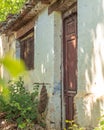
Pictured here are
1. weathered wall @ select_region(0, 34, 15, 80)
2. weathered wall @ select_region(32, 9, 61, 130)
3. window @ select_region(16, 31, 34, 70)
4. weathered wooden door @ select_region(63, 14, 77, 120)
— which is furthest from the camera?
weathered wall @ select_region(0, 34, 15, 80)

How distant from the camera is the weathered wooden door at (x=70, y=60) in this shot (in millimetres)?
6188

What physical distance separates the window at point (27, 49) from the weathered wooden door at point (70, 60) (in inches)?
96.7

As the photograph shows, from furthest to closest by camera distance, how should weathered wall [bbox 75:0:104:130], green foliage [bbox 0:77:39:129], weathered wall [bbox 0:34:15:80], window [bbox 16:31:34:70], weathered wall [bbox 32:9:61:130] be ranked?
1. weathered wall [bbox 0:34:15:80]
2. window [bbox 16:31:34:70]
3. green foliage [bbox 0:77:39:129]
4. weathered wall [bbox 32:9:61:130]
5. weathered wall [bbox 75:0:104:130]

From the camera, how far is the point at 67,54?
657 centimetres

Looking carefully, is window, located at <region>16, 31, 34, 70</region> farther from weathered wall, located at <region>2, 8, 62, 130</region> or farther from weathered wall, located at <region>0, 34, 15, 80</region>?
weathered wall, located at <region>2, 8, 62, 130</region>

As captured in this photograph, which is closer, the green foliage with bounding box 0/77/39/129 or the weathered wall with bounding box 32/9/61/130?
the weathered wall with bounding box 32/9/61/130

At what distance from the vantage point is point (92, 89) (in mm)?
4785

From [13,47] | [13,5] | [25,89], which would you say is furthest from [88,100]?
[13,5]

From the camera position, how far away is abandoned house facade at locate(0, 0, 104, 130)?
183 inches

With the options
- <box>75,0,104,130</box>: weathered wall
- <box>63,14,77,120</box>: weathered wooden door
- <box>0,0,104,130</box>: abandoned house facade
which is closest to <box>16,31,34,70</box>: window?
<box>0,0,104,130</box>: abandoned house facade

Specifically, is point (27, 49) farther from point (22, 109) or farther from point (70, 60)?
point (70, 60)

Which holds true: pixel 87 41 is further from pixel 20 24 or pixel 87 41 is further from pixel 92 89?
pixel 20 24

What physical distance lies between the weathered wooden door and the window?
8.06ft

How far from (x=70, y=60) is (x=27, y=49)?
3.79m
